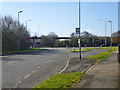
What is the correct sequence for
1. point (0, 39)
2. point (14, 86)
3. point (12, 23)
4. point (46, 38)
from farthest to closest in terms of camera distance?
1. point (46, 38)
2. point (12, 23)
3. point (0, 39)
4. point (14, 86)

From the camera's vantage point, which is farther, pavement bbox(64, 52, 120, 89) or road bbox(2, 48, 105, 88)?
road bbox(2, 48, 105, 88)

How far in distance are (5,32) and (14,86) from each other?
3929 cm

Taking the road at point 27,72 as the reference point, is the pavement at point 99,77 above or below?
above

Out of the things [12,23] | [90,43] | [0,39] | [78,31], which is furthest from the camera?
[90,43]

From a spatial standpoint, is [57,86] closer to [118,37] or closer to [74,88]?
[74,88]

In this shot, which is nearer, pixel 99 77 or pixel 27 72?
pixel 99 77

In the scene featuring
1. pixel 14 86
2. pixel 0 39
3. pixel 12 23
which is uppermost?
pixel 12 23

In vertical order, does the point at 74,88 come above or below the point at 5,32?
below

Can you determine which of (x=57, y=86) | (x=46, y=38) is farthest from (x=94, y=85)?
(x=46, y=38)

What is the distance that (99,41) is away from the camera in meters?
96.6

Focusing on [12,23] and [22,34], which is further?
[22,34]

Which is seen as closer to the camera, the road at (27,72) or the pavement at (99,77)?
the pavement at (99,77)

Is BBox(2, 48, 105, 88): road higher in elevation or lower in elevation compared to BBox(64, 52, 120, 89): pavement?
lower

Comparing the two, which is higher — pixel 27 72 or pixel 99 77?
pixel 99 77
